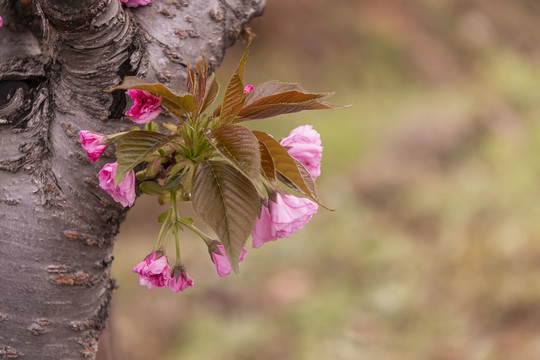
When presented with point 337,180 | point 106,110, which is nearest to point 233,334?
point 337,180

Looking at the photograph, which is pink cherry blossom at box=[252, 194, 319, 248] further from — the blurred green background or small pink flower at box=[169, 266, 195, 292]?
the blurred green background

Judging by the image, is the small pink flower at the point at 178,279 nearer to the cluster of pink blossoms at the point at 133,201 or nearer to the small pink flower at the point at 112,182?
the cluster of pink blossoms at the point at 133,201

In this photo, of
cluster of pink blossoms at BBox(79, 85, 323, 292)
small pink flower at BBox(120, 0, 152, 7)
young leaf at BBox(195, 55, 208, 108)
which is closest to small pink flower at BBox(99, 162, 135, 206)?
cluster of pink blossoms at BBox(79, 85, 323, 292)

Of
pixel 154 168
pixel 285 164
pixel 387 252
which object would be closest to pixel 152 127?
pixel 154 168

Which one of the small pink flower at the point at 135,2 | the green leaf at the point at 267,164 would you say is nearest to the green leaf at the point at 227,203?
the green leaf at the point at 267,164

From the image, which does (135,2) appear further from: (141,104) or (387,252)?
(387,252)

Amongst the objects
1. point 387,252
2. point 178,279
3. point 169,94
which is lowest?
point 387,252
